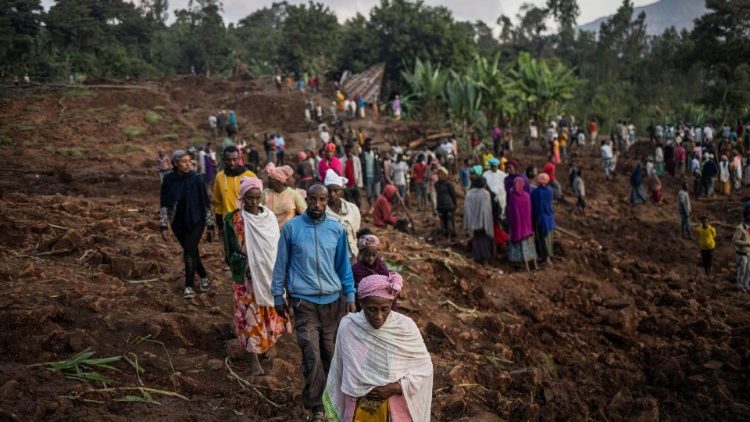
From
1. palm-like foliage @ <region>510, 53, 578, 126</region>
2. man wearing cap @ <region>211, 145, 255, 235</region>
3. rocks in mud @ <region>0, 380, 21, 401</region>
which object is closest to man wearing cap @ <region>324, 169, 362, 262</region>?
man wearing cap @ <region>211, 145, 255, 235</region>

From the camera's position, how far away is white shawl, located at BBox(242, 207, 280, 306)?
4945 millimetres

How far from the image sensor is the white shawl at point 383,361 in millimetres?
3203

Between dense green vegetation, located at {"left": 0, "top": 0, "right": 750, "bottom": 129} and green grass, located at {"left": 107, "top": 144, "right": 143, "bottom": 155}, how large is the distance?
13.0 ft

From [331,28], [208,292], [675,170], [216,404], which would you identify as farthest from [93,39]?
[216,404]

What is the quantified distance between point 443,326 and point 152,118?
894 inches

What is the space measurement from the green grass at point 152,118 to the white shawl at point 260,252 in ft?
75.9

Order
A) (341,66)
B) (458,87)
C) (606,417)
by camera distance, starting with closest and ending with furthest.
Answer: (606,417) < (458,87) < (341,66)

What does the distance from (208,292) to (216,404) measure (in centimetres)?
224

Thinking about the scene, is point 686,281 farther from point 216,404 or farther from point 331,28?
point 331,28

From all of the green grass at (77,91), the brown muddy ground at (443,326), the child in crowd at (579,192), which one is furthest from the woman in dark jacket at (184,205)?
the green grass at (77,91)

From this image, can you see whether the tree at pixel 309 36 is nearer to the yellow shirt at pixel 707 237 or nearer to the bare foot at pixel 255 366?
the yellow shirt at pixel 707 237

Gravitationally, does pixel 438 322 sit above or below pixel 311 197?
below

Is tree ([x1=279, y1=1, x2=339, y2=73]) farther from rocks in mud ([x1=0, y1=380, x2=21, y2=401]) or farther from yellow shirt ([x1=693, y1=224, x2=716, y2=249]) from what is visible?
rocks in mud ([x1=0, y1=380, x2=21, y2=401])

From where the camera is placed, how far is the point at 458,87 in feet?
86.2
